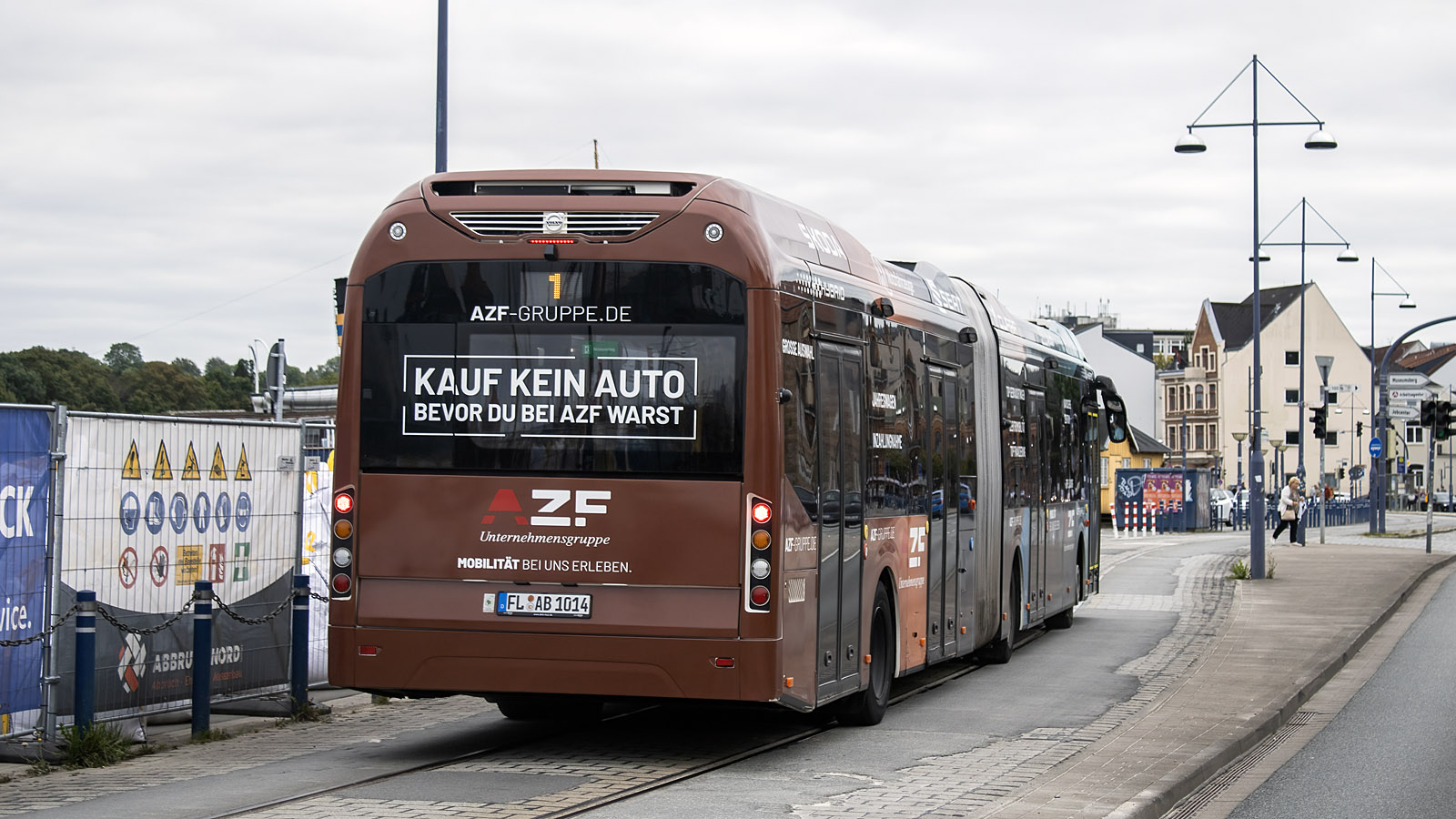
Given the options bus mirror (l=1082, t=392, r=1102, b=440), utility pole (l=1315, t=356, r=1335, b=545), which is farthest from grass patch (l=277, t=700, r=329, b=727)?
utility pole (l=1315, t=356, r=1335, b=545)

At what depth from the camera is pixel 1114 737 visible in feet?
38.2

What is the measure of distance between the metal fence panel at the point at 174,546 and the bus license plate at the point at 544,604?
282 cm

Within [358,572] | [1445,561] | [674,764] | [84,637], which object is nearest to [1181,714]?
[674,764]

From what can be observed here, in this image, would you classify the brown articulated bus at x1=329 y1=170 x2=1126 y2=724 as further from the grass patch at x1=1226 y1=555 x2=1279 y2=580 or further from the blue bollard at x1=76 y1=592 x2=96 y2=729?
the grass patch at x1=1226 y1=555 x2=1279 y2=580

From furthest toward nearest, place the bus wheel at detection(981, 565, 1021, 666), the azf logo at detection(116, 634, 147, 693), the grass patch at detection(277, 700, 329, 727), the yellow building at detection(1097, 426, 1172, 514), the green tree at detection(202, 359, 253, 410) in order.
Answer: the yellow building at detection(1097, 426, 1172, 514) < the green tree at detection(202, 359, 253, 410) < the bus wheel at detection(981, 565, 1021, 666) < the grass patch at detection(277, 700, 329, 727) < the azf logo at detection(116, 634, 147, 693)

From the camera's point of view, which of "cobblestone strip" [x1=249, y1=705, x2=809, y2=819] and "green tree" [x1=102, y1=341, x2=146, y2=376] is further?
"green tree" [x1=102, y1=341, x2=146, y2=376]

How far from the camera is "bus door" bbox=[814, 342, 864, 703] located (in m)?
11.0

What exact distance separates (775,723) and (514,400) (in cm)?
366

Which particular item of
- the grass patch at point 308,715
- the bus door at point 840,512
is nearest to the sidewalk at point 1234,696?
the bus door at point 840,512

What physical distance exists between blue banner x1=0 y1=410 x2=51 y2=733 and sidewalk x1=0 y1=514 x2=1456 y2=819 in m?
0.47

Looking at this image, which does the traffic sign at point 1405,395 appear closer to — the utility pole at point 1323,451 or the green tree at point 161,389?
the utility pole at point 1323,451

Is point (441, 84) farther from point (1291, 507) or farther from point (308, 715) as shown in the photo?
point (1291, 507)

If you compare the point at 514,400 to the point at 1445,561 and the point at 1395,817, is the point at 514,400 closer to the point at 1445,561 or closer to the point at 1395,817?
the point at 1395,817

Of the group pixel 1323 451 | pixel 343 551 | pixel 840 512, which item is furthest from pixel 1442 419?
pixel 1323 451
